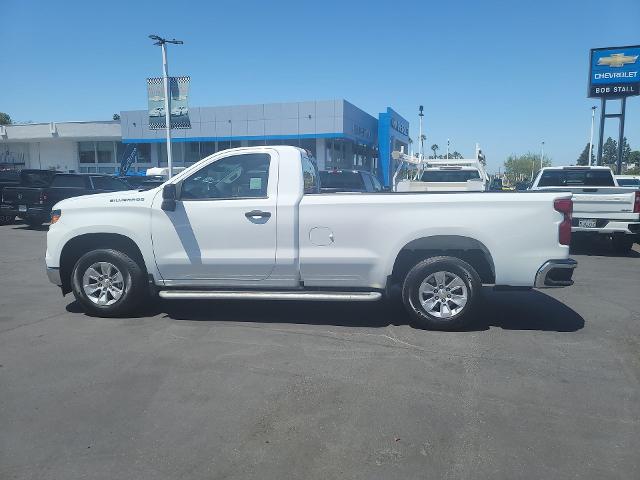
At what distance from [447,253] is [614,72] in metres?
24.5

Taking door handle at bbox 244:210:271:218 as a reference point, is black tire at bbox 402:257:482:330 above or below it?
below

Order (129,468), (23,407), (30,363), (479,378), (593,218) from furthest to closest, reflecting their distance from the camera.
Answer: (593,218) < (30,363) < (479,378) < (23,407) < (129,468)

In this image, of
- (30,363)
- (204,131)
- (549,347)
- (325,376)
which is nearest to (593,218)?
(549,347)

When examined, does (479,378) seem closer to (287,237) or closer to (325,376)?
(325,376)

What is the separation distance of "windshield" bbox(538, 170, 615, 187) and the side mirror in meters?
10.5


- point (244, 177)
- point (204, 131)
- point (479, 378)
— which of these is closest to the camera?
point (479, 378)

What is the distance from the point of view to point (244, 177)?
6168 mm

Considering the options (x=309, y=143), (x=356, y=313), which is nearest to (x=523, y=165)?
(x=309, y=143)

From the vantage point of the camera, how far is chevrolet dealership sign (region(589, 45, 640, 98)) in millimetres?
24906

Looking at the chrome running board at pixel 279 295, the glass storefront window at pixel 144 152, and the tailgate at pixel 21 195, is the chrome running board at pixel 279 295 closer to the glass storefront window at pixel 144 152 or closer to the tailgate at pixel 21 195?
the tailgate at pixel 21 195

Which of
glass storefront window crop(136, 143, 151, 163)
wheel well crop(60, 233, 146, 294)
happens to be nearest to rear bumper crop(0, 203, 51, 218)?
wheel well crop(60, 233, 146, 294)

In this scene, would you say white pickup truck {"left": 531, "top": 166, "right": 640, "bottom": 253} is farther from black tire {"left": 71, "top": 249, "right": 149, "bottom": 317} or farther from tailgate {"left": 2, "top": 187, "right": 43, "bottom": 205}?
tailgate {"left": 2, "top": 187, "right": 43, "bottom": 205}

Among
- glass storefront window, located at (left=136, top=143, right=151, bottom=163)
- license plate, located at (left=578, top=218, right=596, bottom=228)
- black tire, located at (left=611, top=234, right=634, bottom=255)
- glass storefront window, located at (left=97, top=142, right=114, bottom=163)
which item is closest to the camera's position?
license plate, located at (left=578, top=218, right=596, bottom=228)

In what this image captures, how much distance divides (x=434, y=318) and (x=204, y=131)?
36950 millimetres
